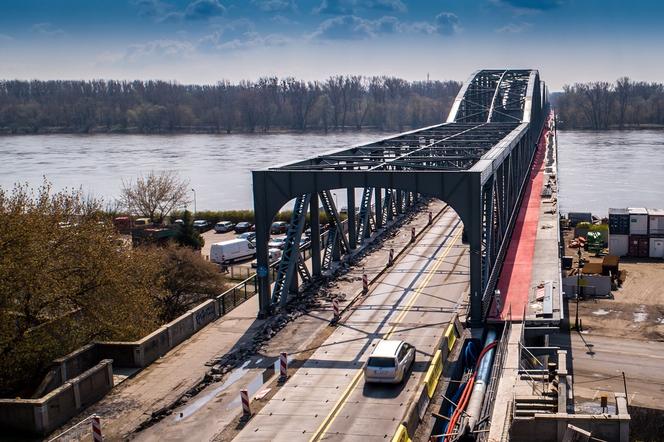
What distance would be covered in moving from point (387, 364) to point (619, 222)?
3568 cm

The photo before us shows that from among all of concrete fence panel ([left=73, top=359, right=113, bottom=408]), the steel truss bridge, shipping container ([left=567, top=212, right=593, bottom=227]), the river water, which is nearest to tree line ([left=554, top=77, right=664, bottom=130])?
the river water

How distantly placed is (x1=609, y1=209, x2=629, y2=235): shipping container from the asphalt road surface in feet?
60.2

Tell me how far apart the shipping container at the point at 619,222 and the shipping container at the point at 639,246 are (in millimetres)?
667

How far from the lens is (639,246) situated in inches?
2068

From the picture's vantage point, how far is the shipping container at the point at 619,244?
173 feet

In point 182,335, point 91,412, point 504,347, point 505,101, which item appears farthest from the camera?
point 505,101

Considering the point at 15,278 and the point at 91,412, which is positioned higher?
the point at 15,278

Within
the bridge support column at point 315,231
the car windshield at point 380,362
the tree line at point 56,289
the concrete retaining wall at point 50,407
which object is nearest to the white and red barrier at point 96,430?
the concrete retaining wall at point 50,407

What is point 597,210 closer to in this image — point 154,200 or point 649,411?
point 154,200

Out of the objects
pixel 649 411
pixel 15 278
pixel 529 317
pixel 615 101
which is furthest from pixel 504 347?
pixel 615 101

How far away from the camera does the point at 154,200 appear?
223 ft

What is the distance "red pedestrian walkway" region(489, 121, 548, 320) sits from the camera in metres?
28.5

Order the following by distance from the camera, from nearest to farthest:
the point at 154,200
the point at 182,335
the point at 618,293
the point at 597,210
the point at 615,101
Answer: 1. the point at 182,335
2. the point at 618,293
3. the point at 154,200
4. the point at 597,210
5. the point at 615,101

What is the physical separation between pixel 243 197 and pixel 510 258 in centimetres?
5379
